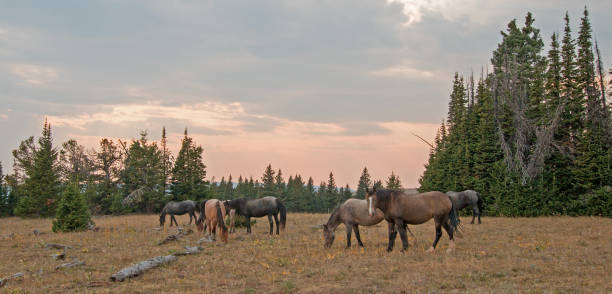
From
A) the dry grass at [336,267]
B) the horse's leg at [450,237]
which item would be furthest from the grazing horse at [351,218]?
the horse's leg at [450,237]

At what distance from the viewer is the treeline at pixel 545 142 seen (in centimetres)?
2853

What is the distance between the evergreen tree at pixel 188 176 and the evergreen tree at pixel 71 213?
25.8 metres

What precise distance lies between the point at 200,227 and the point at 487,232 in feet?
51.0

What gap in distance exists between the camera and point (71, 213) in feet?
76.2

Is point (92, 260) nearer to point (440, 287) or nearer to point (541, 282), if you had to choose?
point (440, 287)

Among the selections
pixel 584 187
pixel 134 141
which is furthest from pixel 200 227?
pixel 134 141

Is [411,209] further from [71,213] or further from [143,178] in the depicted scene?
[143,178]

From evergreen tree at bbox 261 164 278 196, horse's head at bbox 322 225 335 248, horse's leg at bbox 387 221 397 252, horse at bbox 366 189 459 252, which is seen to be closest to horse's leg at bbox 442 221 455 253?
horse at bbox 366 189 459 252

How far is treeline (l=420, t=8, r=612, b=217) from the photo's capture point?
28531 millimetres

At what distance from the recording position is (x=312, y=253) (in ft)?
45.9

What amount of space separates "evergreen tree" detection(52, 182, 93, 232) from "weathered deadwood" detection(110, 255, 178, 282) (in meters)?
14.0

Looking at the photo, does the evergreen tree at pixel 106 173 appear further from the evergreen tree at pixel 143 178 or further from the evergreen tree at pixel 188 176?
the evergreen tree at pixel 188 176

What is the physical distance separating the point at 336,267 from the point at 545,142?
84.6 feet

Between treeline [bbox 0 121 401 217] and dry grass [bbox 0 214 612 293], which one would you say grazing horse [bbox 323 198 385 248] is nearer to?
dry grass [bbox 0 214 612 293]
